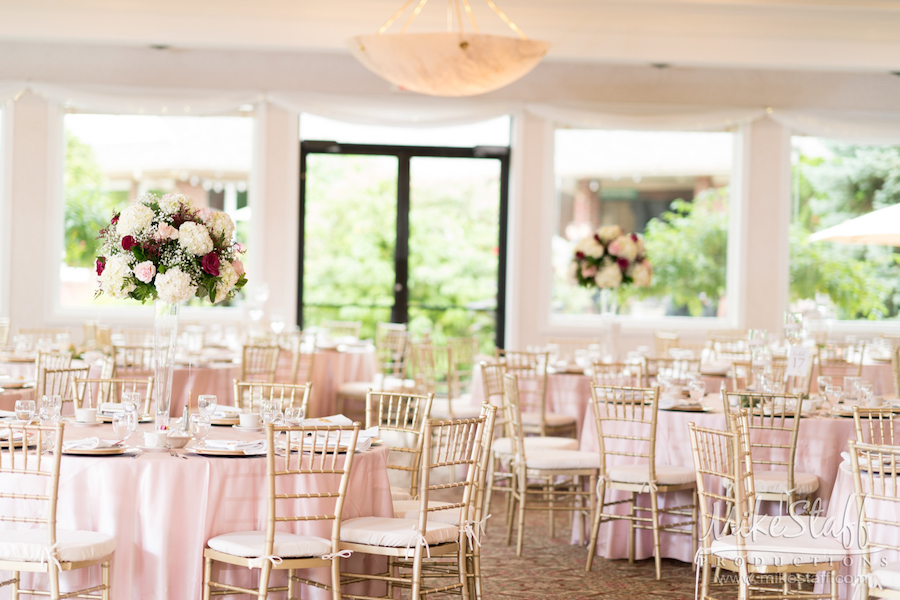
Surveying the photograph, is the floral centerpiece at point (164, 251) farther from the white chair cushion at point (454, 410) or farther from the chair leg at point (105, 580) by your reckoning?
the white chair cushion at point (454, 410)

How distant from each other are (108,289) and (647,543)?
340 centimetres

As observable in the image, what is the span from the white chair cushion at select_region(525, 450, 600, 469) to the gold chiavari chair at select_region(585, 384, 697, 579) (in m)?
0.09

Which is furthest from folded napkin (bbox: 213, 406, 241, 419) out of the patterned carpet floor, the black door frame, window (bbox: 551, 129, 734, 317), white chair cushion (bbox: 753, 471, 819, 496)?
window (bbox: 551, 129, 734, 317)

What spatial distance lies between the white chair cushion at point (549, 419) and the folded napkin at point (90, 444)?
12.9ft

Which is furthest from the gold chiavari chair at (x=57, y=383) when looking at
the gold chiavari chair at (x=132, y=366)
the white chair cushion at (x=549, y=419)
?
the white chair cushion at (x=549, y=419)

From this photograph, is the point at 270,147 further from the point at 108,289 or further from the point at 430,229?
the point at 108,289

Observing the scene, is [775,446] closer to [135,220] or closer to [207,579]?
[207,579]

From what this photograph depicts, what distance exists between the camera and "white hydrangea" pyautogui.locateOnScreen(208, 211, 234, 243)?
14.2ft

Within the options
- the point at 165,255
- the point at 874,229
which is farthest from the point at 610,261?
the point at 165,255

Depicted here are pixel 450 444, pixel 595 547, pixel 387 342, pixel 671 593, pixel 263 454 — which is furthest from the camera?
pixel 387 342

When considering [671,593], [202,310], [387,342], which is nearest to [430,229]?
[387,342]

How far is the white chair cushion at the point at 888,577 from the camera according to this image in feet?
11.7

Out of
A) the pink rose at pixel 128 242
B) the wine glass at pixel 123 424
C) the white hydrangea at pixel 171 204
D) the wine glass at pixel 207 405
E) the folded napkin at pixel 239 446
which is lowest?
the folded napkin at pixel 239 446

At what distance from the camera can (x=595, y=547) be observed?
222 inches
